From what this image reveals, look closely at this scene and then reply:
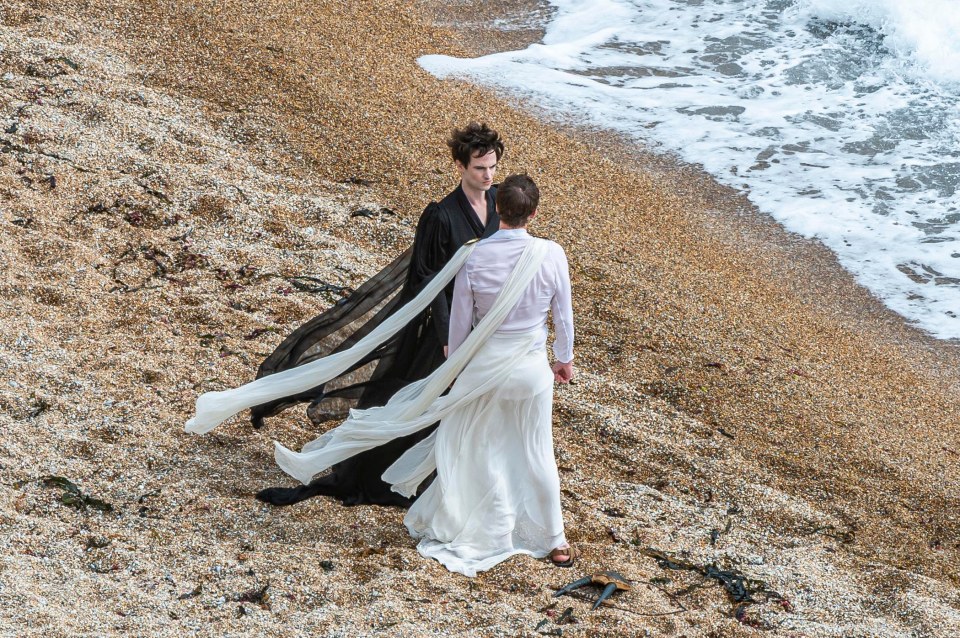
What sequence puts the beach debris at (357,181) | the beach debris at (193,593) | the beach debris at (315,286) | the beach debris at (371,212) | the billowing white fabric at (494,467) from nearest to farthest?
the beach debris at (193,593) → the billowing white fabric at (494,467) → the beach debris at (315,286) → the beach debris at (371,212) → the beach debris at (357,181)

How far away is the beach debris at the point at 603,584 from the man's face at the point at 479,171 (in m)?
1.75

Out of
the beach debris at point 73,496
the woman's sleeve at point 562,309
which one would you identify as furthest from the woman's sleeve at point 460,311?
the beach debris at point 73,496

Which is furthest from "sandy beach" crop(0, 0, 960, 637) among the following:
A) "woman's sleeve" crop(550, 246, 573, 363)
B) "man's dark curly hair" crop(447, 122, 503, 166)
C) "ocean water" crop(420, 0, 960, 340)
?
"man's dark curly hair" crop(447, 122, 503, 166)

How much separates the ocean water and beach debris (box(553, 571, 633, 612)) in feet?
16.1

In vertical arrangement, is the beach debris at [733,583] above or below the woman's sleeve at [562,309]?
below

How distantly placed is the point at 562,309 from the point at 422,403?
29.3 inches

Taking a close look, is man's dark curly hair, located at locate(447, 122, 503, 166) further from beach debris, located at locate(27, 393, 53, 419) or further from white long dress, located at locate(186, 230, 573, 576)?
beach debris, located at locate(27, 393, 53, 419)

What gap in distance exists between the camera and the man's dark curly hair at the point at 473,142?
397cm

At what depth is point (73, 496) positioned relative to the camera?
417cm

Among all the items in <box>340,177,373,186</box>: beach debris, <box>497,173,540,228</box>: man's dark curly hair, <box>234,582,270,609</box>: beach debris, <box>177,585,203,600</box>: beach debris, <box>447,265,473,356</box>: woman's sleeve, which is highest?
<box>497,173,540,228</box>: man's dark curly hair

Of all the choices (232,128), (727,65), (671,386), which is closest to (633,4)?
(727,65)

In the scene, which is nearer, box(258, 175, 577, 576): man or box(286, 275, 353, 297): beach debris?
box(258, 175, 577, 576): man

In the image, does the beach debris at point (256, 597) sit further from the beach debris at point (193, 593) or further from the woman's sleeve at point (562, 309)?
the woman's sleeve at point (562, 309)

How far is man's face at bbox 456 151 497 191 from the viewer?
4043 millimetres
